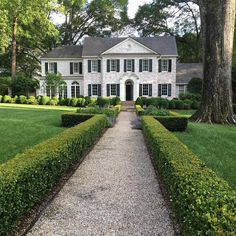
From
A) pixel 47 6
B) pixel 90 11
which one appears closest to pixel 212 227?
pixel 47 6

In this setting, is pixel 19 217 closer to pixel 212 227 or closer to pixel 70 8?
pixel 212 227

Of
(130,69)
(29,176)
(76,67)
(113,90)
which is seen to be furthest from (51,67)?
(29,176)

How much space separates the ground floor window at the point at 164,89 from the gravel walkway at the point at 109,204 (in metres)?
27.9

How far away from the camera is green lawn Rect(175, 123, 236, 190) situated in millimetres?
6691

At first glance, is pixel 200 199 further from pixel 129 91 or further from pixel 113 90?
pixel 129 91

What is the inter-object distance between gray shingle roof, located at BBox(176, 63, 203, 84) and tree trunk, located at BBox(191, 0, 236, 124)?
2062cm

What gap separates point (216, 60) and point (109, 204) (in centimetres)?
1326

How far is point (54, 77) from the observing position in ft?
110

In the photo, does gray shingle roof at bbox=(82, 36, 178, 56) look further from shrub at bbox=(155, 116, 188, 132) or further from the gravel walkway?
the gravel walkway

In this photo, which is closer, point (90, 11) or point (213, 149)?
point (213, 149)

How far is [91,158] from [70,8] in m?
42.3

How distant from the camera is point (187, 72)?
124 feet

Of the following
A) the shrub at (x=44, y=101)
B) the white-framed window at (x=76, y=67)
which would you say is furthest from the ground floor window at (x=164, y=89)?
the shrub at (x=44, y=101)

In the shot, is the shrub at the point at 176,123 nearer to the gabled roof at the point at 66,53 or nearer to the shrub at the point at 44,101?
the shrub at the point at 44,101
